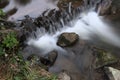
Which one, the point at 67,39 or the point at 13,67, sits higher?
the point at 13,67

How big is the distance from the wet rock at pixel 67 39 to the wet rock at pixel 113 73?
1485 mm

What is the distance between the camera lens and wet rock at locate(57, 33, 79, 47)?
22.6 ft

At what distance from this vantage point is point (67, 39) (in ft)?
22.5

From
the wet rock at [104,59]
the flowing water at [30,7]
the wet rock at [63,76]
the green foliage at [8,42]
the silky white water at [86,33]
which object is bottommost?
the wet rock at [63,76]

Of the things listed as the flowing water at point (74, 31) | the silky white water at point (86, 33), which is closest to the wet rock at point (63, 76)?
the flowing water at point (74, 31)

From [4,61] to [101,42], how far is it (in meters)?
3.13

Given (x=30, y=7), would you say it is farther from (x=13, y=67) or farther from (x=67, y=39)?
(x=13, y=67)

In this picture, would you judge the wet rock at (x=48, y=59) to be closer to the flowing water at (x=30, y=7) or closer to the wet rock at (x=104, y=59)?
the wet rock at (x=104, y=59)

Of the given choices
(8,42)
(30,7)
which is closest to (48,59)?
(8,42)

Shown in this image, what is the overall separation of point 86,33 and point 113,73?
7.27 ft

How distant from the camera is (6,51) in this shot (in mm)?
5418

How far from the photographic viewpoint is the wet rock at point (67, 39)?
22.6 ft

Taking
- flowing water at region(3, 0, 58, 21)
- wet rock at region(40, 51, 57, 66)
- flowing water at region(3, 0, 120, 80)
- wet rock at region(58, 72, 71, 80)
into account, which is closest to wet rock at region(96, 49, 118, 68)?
flowing water at region(3, 0, 120, 80)

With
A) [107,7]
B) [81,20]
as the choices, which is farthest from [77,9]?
[107,7]
